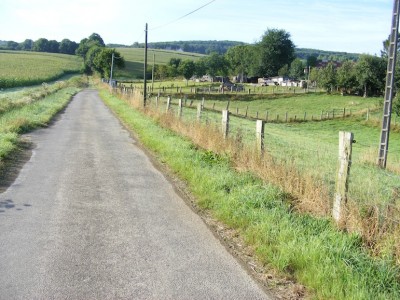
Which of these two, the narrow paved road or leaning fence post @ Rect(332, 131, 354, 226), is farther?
leaning fence post @ Rect(332, 131, 354, 226)

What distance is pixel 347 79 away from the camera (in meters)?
74.9

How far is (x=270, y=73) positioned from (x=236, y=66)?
16.6 m

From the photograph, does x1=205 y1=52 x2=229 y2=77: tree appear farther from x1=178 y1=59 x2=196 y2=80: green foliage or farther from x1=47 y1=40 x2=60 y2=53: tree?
x1=47 y1=40 x2=60 y2=53: tree

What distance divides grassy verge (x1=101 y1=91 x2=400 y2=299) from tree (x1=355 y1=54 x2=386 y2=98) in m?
69.0

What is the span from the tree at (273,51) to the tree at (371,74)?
61.0 m

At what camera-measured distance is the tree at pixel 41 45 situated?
192m

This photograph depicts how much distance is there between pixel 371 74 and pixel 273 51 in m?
66.0

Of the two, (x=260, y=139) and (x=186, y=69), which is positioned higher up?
(x=186, y=69)

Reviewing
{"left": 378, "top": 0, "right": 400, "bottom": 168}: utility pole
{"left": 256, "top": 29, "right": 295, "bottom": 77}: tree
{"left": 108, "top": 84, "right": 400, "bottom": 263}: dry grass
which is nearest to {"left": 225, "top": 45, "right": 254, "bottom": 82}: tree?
{"left": 256, "top": 29, "right": 295, "bottom": 77}: tree

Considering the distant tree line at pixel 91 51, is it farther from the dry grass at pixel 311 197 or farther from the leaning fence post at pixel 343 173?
the leaning fence post at pixel 343 173

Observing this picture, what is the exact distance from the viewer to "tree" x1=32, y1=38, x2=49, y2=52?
191500 mm

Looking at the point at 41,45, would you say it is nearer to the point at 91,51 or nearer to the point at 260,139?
the point at 91,51

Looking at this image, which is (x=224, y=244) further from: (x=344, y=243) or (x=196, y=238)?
(x=344, y=243)

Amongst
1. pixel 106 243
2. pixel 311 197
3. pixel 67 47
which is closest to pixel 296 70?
pixel 67 47
